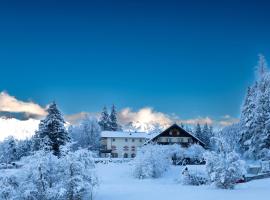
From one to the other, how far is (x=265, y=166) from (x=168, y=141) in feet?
101

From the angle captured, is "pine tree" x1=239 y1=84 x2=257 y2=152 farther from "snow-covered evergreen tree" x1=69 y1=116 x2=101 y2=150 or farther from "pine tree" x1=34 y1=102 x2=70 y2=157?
"snow-covered evergreen tree" x1=69 y1=116 x2=101 y2=150

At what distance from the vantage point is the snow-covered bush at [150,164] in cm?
5362

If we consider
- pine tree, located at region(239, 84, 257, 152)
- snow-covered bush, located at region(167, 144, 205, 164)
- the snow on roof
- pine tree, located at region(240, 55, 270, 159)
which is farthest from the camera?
the snow on roof

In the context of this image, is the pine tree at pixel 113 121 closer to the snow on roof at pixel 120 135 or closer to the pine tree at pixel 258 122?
the snow on roof at pixel 120 135

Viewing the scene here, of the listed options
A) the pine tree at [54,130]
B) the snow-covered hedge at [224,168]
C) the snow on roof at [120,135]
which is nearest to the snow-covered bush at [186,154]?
the pine tree at [54,130]

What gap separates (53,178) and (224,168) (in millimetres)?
16623

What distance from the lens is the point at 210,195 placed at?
1351 inches

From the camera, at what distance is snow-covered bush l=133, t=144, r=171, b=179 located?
176 ft

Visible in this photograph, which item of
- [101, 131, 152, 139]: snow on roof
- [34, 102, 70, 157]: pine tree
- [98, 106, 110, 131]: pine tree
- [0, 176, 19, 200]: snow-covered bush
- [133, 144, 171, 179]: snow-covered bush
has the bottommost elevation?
[0, 176, 19, 200]: snow-covered bush

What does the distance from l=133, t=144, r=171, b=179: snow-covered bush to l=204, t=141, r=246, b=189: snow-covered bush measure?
1294cm

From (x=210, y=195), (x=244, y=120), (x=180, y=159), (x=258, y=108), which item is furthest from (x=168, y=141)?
(x=210, y=195)

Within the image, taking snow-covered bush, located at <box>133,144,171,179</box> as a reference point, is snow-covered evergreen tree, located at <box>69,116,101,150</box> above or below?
above

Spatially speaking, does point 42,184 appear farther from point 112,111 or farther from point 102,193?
point 112,111

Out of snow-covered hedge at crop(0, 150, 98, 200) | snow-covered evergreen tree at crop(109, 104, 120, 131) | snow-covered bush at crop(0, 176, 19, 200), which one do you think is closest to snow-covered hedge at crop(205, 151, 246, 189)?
snow-covered hedge at crop(0, 150, 98, 200)
